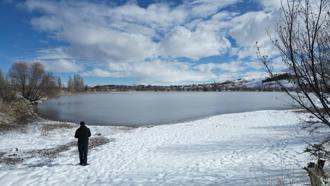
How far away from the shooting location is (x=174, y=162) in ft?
40.3

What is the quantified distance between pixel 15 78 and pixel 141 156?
62.5m

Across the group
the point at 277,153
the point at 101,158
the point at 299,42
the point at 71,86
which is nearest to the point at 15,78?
the point at 101,158

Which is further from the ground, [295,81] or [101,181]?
[295,81]

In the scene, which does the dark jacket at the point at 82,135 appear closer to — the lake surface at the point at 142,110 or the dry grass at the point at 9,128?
the lake surface at the point at 142,110

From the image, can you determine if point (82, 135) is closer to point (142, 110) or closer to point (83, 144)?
point (83, 144)

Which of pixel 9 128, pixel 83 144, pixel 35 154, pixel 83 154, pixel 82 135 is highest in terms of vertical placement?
pixel 82 135

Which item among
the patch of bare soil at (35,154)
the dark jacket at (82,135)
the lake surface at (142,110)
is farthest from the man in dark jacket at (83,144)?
the lake surface at (142,110)

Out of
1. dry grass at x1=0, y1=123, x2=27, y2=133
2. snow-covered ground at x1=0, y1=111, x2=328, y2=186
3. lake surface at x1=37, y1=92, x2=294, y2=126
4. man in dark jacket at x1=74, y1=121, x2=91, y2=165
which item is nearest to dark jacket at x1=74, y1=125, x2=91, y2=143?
Result: man in dark jacket at x1=74, y1=121, x2=91, y2=165

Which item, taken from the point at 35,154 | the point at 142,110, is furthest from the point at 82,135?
the point at 142,110

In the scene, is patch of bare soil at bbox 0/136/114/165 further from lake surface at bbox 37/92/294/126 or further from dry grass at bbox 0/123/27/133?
lake surface at bbox 37/92/294/126

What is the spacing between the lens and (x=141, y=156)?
536 inches

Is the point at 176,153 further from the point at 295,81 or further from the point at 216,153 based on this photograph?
the point at 295,81

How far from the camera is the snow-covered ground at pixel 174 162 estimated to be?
9734mm

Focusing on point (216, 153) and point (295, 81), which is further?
point (216, 153)
